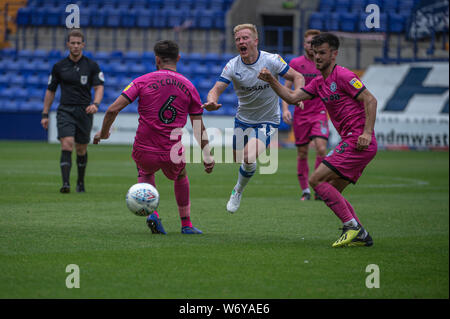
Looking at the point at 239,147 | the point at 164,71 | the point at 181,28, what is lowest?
the point at 239,147

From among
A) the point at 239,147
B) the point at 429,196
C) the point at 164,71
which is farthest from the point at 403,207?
the point at 164,71

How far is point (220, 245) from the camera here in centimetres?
678

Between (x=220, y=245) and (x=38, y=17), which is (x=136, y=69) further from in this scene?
(x=220, y=245)

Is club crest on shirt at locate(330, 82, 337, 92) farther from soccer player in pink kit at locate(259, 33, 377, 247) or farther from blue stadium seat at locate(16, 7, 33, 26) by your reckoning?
blue stadium seat at locate(16, 7, 33, 26)

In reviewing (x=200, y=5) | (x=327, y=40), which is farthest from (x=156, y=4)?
(x=327, y=40)

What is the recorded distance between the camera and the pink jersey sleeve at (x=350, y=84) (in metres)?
6.84

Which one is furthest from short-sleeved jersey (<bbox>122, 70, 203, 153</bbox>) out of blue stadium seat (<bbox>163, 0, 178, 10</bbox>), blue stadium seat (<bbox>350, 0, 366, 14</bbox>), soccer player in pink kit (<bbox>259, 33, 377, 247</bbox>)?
blue stadium seat (<bbox>350, 0, 366, 14</bbox>)

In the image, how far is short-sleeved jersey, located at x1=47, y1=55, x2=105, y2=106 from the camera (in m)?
11.5

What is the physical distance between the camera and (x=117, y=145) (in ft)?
83.7

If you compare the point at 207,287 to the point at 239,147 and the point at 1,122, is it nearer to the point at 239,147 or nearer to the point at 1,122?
the point at 239,147

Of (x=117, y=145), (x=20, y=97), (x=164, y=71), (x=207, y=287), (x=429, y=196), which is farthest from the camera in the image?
(x=20, y=97)

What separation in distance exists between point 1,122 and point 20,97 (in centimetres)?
203

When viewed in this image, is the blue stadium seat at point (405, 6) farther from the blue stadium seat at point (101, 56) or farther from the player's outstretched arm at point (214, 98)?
the player's outstretched arm at point (214, 98)

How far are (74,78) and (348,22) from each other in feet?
A: 67.7
